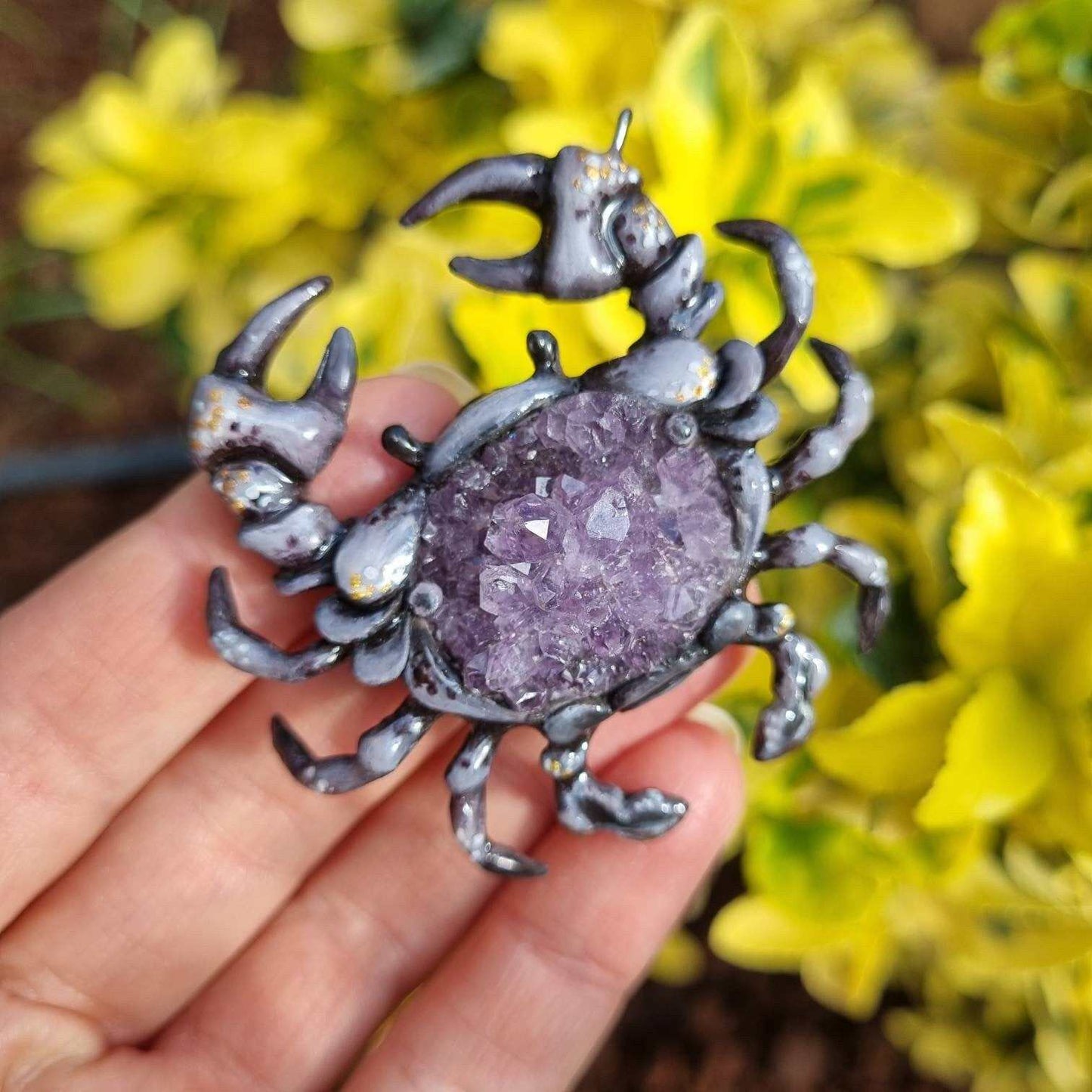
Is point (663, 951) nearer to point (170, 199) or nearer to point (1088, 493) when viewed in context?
point (1088, 493)

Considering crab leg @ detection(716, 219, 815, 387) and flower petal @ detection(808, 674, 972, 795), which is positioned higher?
crab leg @ detection(716, 219, 815, 387)

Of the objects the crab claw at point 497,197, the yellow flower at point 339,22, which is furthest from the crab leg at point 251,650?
the yellow flower at point 339,22

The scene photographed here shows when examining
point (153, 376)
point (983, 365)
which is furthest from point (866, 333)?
point (153, 376)

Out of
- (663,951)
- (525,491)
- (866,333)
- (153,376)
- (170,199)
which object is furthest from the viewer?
(153,376)

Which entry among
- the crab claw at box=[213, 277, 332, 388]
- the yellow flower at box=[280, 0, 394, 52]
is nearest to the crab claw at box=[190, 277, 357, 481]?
the crab claw at box=[213, 277, 332, 388]

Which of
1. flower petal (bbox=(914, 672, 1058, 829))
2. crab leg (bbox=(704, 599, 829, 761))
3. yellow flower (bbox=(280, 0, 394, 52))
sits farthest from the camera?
yellow flower (bbox=(280, 0, 394, 52))

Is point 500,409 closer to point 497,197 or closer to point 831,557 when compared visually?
point 497,197

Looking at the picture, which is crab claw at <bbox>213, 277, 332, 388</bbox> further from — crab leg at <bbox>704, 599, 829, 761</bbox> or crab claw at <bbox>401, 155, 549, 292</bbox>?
crab leg at <bbox>704, 599, 829, 761</bbox>

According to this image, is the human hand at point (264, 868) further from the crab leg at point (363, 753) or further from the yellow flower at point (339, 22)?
the yellow flower at point (339, 22)
